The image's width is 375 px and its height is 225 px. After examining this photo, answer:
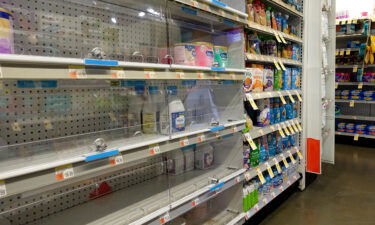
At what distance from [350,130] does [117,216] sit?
5634 mm

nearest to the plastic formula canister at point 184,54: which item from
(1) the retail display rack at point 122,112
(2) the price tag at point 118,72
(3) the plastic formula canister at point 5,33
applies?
(1) the retail display rack at point 122,112

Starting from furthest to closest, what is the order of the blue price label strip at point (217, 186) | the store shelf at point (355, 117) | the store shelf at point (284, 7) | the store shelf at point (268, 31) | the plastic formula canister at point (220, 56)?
1. the store shelf at point (355, 117)
2. the store shelf at point (284, 7)
3. the store shelf at point (268, 31)
4. the plastic formula canister at point (220, 56)
5. the blue price label strip at point (217, 186)

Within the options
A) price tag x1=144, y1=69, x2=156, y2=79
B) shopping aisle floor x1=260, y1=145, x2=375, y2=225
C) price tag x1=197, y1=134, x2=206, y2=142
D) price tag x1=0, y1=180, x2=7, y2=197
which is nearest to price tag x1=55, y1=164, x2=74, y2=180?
price tag x1=0, y1=180, x2=7, y2=197

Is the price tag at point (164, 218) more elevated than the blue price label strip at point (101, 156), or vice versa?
the blue price label strip at point (101, 156)

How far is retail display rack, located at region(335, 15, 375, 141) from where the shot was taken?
212 inches

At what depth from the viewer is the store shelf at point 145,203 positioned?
1.46 meters

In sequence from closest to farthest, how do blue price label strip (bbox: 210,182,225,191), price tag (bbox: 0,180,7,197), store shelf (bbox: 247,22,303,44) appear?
price tag (bbox: 0,180,7,197), blue price label strip (bbox: 210,182,225,191), store shelf (bbox: 247,22,303,44)

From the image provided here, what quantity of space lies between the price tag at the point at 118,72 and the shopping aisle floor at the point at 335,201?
2.10 m

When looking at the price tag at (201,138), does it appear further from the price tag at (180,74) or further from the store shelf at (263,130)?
the store shelf at (263,130)

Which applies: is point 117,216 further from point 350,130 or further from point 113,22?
point 350,130

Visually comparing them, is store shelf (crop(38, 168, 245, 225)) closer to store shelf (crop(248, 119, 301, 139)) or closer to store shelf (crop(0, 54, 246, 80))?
store shelf (crop(248, 119, 301, 139))

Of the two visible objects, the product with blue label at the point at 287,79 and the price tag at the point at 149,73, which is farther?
the product with blue label at the point at 287,79

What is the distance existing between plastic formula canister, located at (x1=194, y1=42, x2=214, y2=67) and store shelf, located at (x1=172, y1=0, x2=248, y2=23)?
218 millimetres

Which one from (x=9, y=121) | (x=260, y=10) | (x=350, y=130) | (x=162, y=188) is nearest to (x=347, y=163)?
(x=350, y=130)
